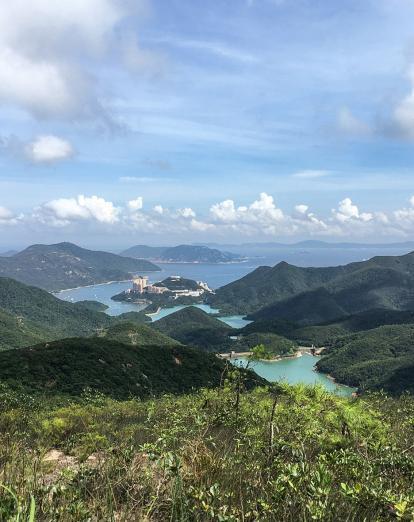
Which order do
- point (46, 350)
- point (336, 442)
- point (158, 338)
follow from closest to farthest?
point (336, 442) < point (46, 350) < point (158, 338)

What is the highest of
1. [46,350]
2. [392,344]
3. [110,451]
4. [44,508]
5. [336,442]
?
[44,508]

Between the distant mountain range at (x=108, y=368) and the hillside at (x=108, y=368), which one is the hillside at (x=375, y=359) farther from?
the hillside at (x=108, y=368)

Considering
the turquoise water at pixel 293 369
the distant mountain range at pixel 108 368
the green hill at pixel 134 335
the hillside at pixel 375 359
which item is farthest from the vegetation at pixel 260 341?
the distant mountain range at pixel 108 368

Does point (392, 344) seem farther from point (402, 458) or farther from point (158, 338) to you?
point (402, 458)

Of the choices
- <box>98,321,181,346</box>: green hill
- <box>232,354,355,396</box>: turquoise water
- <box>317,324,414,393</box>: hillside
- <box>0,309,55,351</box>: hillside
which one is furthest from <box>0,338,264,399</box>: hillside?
<box>317,324,414,393</box>: hillside

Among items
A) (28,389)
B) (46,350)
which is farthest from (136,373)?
(28,389)

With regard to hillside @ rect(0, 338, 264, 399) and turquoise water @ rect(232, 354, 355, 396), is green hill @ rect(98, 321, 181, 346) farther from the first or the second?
hillside @ rect(0, 338, 264, 399)

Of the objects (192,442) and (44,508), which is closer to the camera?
(44,508)
